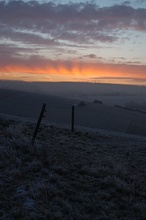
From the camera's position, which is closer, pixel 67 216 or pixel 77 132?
pixel 67 216

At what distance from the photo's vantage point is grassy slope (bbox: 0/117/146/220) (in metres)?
5.84

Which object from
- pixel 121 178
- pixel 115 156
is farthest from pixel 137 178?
pixel 115 156

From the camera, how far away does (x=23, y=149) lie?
9438mm

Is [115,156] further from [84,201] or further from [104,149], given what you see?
[84,201]

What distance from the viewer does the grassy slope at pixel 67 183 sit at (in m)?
5.84

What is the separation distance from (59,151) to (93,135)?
5137mm

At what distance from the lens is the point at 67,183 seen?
7180mm

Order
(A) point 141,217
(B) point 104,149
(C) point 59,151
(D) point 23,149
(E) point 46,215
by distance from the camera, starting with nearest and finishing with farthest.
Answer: (E) point 46,215 → (A) point 141,217 → (D) point 23,149 → (C) point 59,151 → (B) point 104,149

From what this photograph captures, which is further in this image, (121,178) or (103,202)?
(121,178)

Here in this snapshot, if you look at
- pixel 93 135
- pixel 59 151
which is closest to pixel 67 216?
pixel 59 151

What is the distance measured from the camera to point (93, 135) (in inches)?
607

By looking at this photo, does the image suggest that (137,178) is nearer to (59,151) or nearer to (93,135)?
(59,151)

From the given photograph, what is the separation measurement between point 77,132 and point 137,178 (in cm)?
782

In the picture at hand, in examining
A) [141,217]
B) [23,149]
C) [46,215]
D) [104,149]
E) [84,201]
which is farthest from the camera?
[104,149]
